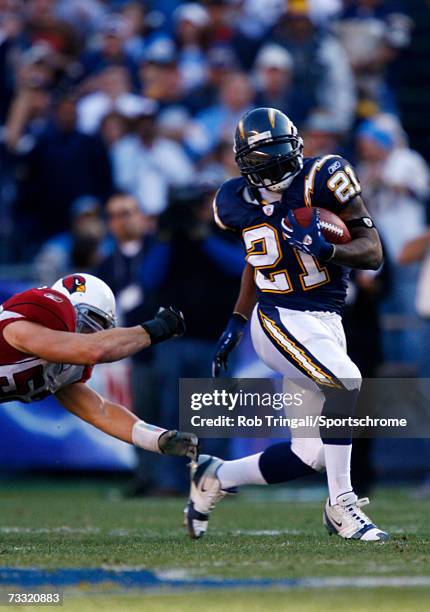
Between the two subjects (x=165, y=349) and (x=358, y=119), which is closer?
(x=165, y=349)

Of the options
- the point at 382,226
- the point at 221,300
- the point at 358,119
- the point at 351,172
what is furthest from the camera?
the point at 358,119

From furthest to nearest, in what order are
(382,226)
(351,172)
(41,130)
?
(41,130) < (382,226) < (351,172)

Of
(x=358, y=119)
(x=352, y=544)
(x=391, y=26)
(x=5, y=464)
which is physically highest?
(x=391, y=26)

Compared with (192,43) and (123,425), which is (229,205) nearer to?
(123,425)

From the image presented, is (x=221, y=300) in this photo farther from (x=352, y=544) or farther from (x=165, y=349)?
(x=352, y=544)

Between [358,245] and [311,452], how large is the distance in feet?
3.35

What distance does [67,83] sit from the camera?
463 inches

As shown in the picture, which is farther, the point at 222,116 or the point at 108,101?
the point at 108,101

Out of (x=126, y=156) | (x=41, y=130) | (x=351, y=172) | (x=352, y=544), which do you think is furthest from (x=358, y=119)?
(x=352, y=544)

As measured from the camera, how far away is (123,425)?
5.87m

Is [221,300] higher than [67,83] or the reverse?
the reverse

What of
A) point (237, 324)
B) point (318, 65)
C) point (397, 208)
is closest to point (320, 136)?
point (397, 208)

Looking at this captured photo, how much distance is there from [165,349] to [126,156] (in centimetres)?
257

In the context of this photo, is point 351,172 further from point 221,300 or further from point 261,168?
point 221,300
